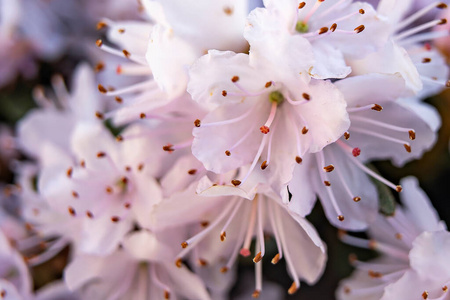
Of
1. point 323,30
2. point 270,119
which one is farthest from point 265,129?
point 323,30

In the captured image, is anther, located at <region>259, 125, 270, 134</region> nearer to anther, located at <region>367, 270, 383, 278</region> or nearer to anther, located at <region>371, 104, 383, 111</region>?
anther, located at <region>371, 104, 383, 111</region>

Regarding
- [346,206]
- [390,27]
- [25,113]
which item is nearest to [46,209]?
[25,113]

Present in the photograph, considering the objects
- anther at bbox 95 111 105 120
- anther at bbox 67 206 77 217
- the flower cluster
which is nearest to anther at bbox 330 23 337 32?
the flower cluster

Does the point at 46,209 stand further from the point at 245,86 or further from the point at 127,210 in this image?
the point at 245,86

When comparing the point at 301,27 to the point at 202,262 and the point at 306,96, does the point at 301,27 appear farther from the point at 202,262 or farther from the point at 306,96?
the point at 202,262

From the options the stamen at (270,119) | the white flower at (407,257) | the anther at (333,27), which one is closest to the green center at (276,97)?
the stamen at (270,119)

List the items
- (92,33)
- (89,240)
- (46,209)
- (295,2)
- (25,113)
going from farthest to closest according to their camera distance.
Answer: (92,33)
(25,113)
(46,209)
(89,240)
(295,2)
